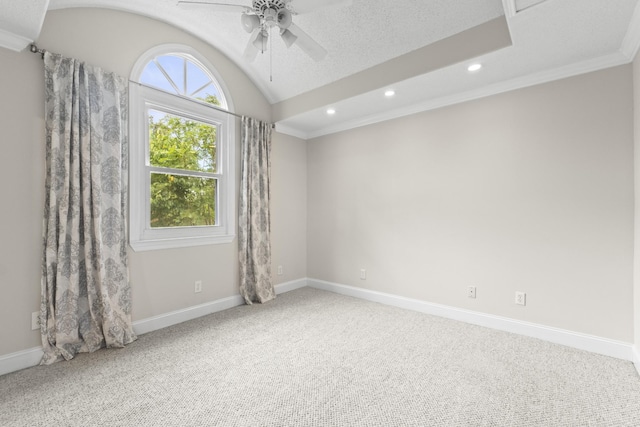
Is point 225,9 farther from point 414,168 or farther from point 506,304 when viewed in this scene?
point 506,304

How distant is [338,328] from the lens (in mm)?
2873

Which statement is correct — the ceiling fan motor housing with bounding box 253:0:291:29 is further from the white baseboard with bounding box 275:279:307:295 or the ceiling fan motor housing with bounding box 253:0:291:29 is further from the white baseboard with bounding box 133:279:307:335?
the white baseboard with bounding box 275:279:307:295

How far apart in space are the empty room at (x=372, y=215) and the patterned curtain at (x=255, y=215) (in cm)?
4

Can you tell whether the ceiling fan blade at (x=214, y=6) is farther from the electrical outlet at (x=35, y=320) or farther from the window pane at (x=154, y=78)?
the electrical outlet at (x=35, y=320)

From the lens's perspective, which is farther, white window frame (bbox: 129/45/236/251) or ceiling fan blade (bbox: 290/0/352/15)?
white window frame (bbox: 129/45/236/251)

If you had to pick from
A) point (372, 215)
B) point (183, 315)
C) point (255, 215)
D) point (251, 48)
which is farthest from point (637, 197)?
point (183, 315)

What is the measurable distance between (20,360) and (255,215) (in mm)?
2353

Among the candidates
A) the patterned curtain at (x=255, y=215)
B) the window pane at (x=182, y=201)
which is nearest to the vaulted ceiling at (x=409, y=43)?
the patterned curtain at (x=255, y=215)

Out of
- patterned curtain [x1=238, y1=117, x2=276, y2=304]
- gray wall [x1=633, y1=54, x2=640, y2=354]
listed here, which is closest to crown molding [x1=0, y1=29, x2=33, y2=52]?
patterned curtain [x1=238, y1=117, x2=276, y2=304]

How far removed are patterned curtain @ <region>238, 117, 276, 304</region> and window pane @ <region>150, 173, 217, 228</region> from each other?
1.31ft

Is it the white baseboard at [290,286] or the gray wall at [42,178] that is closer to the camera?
the gray wall at [42,178]

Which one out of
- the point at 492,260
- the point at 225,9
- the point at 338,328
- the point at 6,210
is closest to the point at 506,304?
the point at 492,260

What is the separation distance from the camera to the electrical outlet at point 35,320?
84.8 inches

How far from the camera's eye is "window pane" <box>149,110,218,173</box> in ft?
9.50
